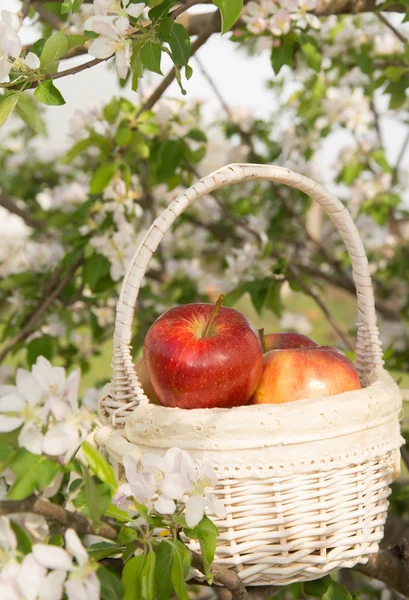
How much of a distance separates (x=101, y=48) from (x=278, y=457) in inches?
23.2

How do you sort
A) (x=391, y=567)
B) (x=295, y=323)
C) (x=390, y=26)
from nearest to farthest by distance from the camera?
1. (x=391, y=567)
2. (x=390, y=26)
3. (x=295, y=323)

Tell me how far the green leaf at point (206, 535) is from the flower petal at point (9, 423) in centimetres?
22

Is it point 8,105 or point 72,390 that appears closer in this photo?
point 72,390

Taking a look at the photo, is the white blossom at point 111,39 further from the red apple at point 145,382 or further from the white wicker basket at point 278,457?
the red apple at point 145,382

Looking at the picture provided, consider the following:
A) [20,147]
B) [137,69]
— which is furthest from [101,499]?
[20,147]

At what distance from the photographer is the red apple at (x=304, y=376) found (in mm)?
1063

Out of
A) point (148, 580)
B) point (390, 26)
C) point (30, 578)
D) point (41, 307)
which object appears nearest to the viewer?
point (30, 578)

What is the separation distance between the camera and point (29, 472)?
613 mm

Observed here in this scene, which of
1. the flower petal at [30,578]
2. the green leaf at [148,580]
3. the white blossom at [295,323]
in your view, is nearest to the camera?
the flower petal at [30,578]

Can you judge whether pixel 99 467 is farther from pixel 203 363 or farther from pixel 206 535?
pixel 203 363

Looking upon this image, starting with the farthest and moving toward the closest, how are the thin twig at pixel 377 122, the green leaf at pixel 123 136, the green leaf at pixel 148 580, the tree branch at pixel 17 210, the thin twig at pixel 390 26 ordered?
1. the thin twig at pixel 377 122
2. the tree branch at pixel 17 210
3. the green leaf at pixel 123 136
4. the thin twig at pixel 390 26
5. the green leaf at pixel 148 580

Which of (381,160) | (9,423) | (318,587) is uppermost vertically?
(9,423)

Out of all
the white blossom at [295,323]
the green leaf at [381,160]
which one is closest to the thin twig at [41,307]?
the green leaf at [381,160]

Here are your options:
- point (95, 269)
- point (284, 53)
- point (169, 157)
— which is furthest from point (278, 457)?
point (169, 157)
